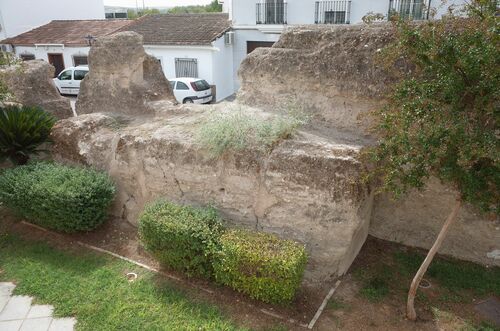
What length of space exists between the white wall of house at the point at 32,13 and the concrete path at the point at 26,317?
2500 cm

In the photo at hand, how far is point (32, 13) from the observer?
Answer: 85.1 ft

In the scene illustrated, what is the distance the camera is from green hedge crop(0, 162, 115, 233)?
6.48 m

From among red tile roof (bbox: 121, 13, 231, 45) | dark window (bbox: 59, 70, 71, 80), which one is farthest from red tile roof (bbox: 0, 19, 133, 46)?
dark window (bbox: 59, 70, 71, 80)

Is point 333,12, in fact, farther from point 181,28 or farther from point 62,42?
point 62,42

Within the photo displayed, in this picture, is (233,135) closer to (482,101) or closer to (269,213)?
(269,213)

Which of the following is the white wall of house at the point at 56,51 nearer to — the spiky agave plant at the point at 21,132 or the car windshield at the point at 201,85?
the car windshield at the point at 201,85

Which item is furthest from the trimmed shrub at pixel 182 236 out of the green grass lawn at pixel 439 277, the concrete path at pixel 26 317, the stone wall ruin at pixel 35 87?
the stone wall ruin at pixel 35 87

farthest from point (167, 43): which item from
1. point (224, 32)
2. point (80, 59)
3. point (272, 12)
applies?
point (80, 59)

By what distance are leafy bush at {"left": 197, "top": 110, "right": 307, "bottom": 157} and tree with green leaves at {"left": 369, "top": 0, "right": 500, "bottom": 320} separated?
2.03 meters

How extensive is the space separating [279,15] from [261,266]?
18.3 metres

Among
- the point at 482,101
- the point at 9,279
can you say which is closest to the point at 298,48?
the point at 482,101

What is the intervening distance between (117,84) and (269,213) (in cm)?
521

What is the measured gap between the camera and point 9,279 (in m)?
5.98

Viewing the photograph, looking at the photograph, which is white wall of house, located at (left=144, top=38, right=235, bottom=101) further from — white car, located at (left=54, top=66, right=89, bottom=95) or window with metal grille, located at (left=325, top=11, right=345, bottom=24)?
window with metal grille, located at (left=325, top=11, right=345, bottom=24)
